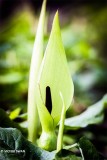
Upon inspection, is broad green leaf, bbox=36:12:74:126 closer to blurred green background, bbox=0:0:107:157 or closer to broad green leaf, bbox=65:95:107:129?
broad green leaf, bbox=65:95:107:129

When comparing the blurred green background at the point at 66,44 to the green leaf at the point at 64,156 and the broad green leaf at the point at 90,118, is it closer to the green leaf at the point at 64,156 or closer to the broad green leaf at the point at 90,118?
the broad green leaf at the point at 90,118

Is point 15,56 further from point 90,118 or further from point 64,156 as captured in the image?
point 64,156

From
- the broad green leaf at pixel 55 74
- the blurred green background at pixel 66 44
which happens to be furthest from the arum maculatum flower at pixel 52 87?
the blurred green background at pixel 66 44

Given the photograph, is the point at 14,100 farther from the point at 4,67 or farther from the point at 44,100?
the point at 44,100

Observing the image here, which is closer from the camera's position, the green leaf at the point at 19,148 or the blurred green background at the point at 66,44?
the green leaf at the point at 19,148

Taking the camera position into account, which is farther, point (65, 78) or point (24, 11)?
point (24, 11)

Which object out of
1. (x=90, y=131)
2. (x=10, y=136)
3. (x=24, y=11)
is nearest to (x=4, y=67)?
(x=24, y=11)
